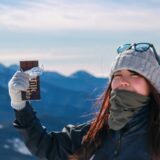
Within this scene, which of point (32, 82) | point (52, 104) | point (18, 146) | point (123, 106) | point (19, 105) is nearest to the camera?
point (123, 106)

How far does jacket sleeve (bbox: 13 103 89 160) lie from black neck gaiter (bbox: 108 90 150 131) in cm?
26

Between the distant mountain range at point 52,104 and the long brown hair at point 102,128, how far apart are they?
12.7 metres

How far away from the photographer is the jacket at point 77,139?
392 cm

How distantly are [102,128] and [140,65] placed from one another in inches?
13.9

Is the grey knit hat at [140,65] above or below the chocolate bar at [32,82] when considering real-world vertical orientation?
above

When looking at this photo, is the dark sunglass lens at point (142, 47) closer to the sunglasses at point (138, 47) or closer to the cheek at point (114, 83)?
the sunglasses at point (138, 47)

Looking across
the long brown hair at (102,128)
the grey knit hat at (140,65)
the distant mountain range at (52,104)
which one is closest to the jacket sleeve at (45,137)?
the long brown hair at (102,128)

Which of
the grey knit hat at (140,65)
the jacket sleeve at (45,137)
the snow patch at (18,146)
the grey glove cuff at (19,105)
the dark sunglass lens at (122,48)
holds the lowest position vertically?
the snow patch at (18,146)

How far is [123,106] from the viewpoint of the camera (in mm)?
3922

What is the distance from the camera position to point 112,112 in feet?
12.9

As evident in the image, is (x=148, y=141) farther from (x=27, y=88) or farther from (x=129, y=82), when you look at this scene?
(x=27, y=88)

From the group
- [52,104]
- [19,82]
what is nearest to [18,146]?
[52,104]

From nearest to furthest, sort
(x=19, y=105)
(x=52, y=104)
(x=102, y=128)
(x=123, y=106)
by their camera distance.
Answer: (x=123, y=106)
(x=102, y=128)
(x=19, y=105)
(x=52, y=104)

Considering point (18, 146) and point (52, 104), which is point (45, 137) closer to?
point (18, 146)
